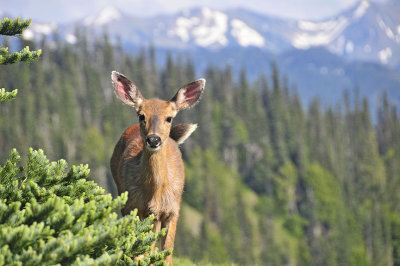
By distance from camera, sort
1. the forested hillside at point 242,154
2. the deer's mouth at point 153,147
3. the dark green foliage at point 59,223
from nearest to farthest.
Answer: the dark green foliage at point 59,223 < the deer's mouth at point 153,147 < the forested hillside at point 242,154

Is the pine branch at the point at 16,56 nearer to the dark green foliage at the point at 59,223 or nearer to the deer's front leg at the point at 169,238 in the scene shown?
the dark green foliage at the point at 59,223

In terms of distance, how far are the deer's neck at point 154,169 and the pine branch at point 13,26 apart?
3.50 m

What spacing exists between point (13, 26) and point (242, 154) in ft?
472

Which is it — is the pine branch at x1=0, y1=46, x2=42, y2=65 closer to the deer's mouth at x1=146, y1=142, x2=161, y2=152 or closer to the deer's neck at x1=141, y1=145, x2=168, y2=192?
the deer's mouth at x1=146, y1=142, x2=161, y2=152

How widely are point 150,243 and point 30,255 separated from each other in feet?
8.09

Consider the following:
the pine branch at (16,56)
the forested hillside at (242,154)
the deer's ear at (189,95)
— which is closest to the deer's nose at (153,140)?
the deer's ear at (189,95)

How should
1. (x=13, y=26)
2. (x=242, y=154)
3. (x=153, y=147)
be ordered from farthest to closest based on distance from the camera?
1. (x=242, y=154)
2. (x=153, y=147)
3. (x=13, y=26)

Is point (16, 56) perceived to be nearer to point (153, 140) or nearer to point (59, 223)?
point (153, 140)

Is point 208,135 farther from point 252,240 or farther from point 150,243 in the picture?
point 150,243

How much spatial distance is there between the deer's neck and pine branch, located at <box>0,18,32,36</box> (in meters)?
3.50

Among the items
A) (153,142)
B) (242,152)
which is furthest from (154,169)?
(242,152)

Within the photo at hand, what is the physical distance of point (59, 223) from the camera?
582cm

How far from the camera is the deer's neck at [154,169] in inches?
403

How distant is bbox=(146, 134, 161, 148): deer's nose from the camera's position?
30.8ft
